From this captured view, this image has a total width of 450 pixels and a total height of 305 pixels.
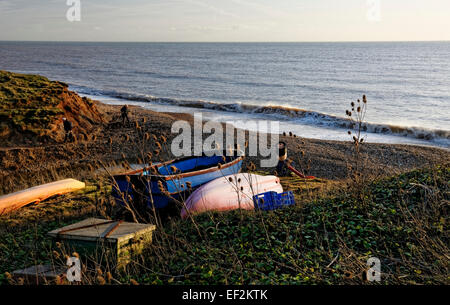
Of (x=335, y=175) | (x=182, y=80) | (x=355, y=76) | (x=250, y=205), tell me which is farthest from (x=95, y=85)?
(x=250, y=205)

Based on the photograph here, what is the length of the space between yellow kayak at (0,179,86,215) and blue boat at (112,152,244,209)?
2.61 m

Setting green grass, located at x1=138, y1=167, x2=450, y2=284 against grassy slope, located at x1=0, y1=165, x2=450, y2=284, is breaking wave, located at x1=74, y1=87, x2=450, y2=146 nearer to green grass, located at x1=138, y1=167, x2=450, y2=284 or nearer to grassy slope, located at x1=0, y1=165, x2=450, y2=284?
grassy slope, located at x1=0, y1=165, x2=450, y2=284

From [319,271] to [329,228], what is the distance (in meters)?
1.56

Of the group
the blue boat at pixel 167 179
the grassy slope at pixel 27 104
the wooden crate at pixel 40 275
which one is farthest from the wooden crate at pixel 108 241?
the grassy slope at pixel 27 104

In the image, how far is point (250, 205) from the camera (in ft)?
28.7

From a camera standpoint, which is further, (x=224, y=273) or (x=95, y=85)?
(x=95, y=85)

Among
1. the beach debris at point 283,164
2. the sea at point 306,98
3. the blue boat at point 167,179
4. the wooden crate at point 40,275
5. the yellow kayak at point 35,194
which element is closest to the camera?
the wooden crate at point 40,275

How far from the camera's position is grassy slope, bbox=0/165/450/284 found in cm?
510

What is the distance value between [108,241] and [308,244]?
2939mm

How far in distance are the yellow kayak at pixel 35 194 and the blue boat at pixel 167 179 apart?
2606mm

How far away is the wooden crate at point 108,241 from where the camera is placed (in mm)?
5691

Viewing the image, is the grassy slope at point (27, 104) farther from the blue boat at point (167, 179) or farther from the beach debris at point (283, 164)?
the beach debris at point (283, 164)

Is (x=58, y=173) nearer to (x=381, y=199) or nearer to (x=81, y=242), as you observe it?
(x=81, y=242)

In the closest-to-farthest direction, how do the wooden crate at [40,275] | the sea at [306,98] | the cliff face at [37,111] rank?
the wooden crate at [40,275], the cliff face at [37,111], the sea at [306,98]
